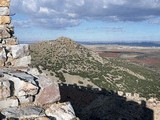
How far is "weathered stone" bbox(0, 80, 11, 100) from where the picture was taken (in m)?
10.8

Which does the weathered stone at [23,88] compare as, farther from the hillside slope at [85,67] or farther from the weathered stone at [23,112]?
the hillside slope at [85,67]

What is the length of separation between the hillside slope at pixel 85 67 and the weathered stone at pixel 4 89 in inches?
2310

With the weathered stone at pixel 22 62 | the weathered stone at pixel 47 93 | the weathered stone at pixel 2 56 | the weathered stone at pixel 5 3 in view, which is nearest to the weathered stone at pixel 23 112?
the weathered stone at pixel 47 93

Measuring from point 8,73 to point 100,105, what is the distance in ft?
83.0

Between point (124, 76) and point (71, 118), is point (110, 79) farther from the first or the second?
point (71, 118)

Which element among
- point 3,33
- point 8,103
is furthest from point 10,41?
point 8,103

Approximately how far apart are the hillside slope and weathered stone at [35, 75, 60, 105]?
5792 centimetres

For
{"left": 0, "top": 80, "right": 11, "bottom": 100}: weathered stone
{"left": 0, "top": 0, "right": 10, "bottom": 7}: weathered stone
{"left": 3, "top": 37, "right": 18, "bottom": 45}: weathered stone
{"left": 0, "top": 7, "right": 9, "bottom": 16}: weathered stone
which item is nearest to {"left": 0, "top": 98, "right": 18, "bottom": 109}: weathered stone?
{"left": 0, "top": 80, "right": 11, "bottom": 100}: weathered stone

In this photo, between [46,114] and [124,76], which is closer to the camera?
[46,114]

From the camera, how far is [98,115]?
34.4m

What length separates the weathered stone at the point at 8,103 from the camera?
10.9 m

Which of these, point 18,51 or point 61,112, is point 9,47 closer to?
point 18,51

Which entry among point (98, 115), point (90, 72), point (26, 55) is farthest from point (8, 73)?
point (90, 72)

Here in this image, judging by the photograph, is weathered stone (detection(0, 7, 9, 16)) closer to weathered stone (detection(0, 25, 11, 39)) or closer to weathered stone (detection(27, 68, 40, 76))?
weathered stone (detection(0, 25, 11, 39))
